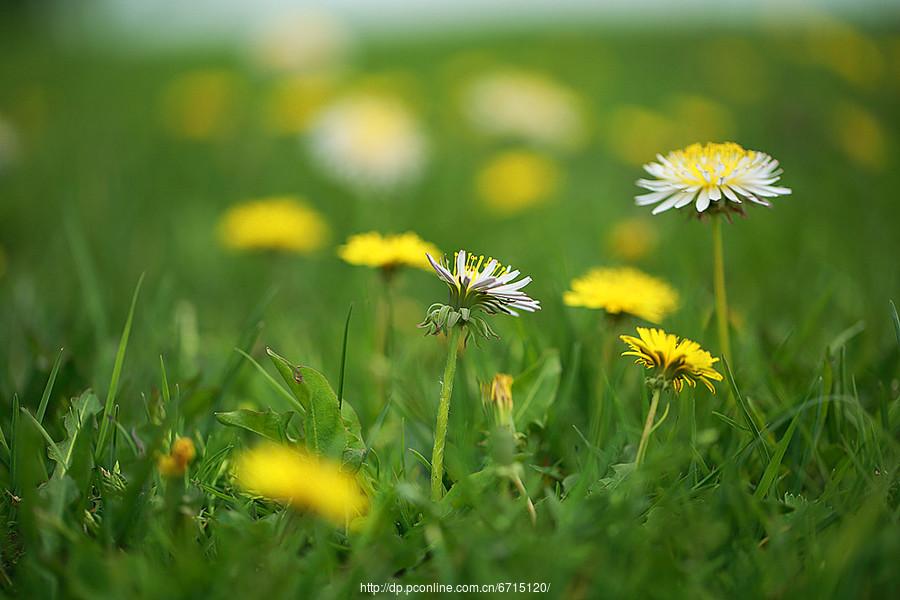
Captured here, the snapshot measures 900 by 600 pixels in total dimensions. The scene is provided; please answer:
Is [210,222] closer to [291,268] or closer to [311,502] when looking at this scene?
[291,268]

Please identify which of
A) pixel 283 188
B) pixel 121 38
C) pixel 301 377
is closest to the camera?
pixel 301 377

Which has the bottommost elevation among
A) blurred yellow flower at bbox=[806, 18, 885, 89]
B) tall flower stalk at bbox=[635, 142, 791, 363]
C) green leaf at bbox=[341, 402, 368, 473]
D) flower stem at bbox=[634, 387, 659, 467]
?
green leaf at bbox=[341, 402, 368, 473]

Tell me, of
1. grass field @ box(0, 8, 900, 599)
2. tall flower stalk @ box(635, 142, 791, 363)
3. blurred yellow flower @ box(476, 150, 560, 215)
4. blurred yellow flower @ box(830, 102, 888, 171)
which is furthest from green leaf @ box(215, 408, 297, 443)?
blurred yellow flower @ box(830, 102, 888, 171)

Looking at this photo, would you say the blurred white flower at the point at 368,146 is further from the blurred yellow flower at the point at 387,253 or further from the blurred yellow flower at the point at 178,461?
the blurred yellow flower at the point at 178,461

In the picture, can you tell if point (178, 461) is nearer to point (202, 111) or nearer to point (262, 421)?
point (262, 421)

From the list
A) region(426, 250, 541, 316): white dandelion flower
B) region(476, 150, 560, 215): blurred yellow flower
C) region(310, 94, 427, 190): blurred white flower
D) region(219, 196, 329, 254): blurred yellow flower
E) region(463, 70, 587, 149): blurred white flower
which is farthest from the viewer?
region(463, 70, 587, 149): blurred white flower

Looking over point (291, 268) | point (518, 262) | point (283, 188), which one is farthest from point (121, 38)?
point (518, 262)

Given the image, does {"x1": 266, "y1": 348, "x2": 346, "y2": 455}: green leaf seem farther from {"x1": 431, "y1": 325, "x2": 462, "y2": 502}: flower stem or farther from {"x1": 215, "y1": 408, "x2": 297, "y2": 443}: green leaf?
{"x1": 431, "y1": 325, "x2": 462, "y2": 502}: flower stem

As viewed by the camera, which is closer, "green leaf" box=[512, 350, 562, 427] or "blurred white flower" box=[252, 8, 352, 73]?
"green leaf" box=[512, 350, 562, 427]
